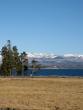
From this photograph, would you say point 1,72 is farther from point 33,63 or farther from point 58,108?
point 58,108

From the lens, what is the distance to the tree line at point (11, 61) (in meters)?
142

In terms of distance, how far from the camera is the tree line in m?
142

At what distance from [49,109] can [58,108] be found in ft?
3.26

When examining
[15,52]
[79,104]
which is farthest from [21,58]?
[79,104]

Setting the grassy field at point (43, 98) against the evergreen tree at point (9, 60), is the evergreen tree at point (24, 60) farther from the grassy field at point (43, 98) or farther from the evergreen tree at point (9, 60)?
the grassy field at point (43, 98)

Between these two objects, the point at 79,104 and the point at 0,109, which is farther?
the point at 79,104

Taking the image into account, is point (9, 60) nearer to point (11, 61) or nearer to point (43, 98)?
point (11, 61)

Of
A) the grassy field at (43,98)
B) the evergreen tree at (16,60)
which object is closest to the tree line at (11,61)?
the evergreen tree at (16,60)

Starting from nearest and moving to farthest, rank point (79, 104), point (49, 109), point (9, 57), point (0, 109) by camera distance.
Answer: point (0, 109) < point (49, 109) < point (79, 104) < point (9, 57)

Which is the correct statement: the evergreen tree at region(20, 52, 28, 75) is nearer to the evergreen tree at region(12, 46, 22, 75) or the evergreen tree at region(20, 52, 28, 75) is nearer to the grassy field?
the evergreen tree at region(12, 46, 22, 75)

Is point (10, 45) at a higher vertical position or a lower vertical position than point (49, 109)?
higher

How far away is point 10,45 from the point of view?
14850 cm

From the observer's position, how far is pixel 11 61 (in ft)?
470

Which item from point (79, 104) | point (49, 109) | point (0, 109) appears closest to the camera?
point (0, 109)
